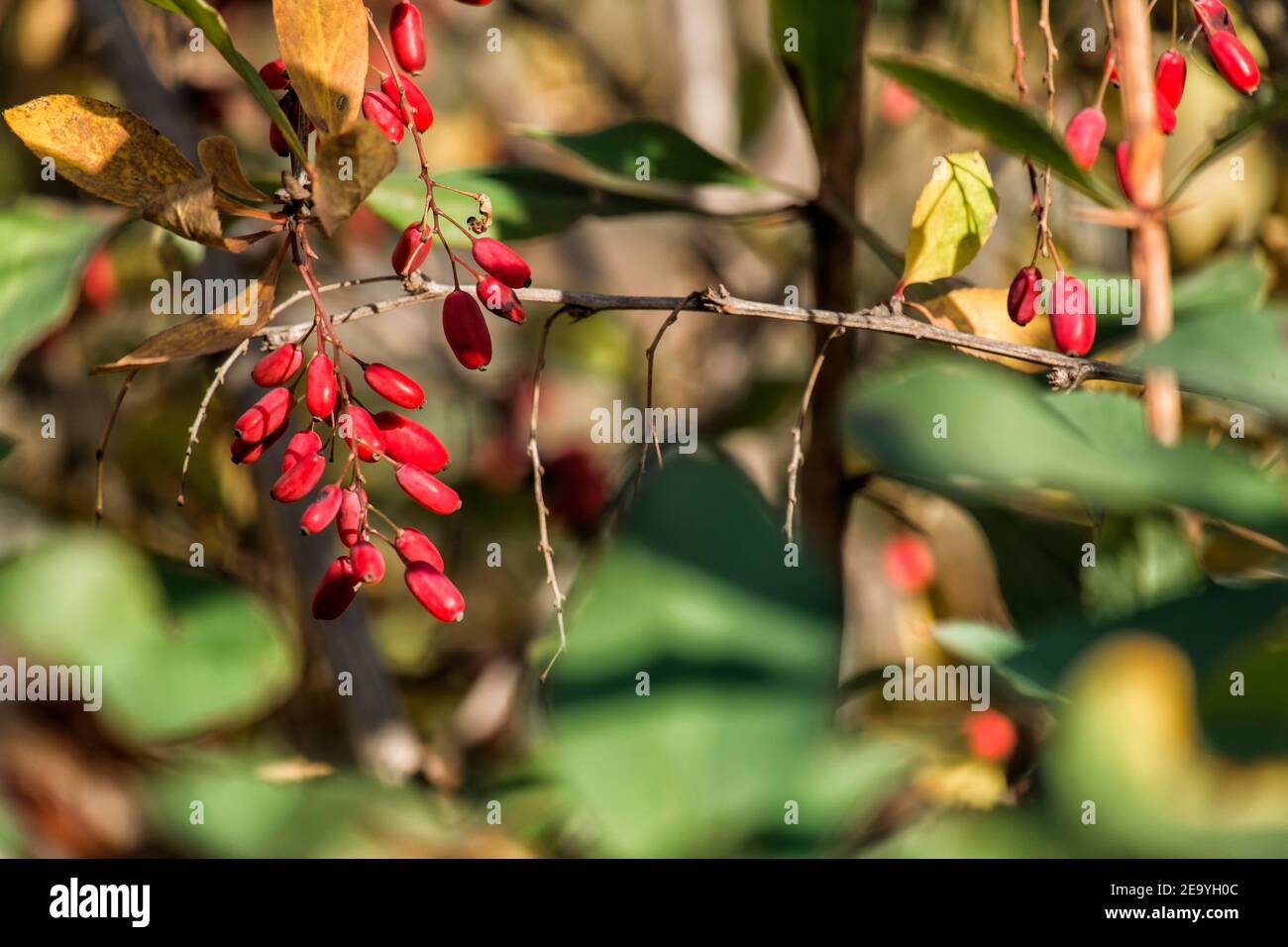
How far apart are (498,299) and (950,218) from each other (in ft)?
0.68

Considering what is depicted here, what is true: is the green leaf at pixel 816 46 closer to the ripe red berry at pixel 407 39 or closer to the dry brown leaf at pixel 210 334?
the ripe red berry at pixel 407 39

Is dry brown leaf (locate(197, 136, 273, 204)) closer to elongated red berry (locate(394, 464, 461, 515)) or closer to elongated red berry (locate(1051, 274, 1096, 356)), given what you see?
elongated red berry (locate(394, 464, 461, 515))

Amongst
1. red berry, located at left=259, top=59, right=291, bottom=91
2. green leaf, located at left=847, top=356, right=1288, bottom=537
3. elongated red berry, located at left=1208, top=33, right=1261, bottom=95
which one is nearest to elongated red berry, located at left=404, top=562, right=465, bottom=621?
red berry, located at left=259, top=59, right=291, bottom=91

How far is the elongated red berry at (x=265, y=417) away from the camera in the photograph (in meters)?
0.50

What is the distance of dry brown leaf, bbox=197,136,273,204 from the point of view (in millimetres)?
415

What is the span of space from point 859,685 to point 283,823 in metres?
0.49

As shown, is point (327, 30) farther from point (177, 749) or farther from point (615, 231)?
point (615, 231)

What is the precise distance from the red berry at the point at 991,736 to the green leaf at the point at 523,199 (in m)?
0.42

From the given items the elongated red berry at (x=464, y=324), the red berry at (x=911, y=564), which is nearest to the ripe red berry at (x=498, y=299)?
the elongated red berry at (x=464, y=324)

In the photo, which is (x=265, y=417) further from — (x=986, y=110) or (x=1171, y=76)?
(x=1171, y=76)

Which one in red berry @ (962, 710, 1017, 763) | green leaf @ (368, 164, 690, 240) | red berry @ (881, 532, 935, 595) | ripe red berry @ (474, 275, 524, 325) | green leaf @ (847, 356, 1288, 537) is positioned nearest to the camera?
green leaf @ (847, 356, 1288, 537)

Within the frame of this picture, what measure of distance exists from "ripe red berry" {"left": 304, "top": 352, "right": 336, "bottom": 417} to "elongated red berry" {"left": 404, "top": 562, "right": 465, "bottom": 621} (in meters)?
0.09

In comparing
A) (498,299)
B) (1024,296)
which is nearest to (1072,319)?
(1024,296)

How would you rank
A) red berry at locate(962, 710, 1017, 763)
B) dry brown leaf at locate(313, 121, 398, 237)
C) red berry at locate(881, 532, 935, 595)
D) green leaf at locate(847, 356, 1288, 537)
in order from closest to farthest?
green leaf at locate(847, 356, 1288, 537), dry brown leaf at locate(313, 121, 398, 237), red berry at locate(962, 710, 1017, 763), red berry at locate(881, 532, 935, 595)
